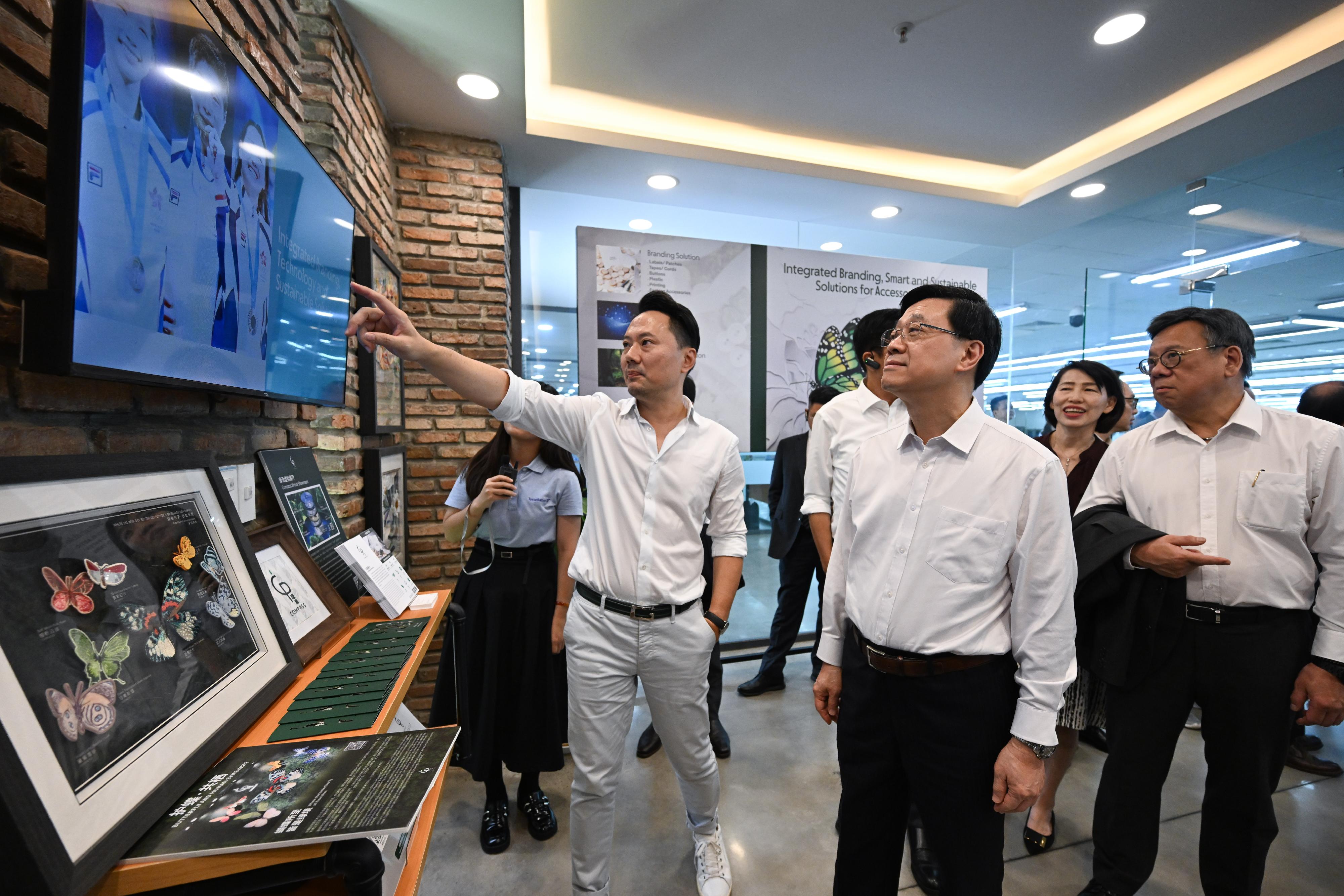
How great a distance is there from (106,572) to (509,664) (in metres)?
1.71

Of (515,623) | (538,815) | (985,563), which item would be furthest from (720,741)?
(985,563)

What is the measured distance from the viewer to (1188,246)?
13.5 feet

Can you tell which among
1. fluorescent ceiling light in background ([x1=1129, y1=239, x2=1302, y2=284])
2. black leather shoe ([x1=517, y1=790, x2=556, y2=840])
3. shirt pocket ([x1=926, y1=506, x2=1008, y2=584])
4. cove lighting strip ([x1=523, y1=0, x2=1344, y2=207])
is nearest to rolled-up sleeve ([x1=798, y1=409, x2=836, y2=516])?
shirt pocket ([x1=926, y1=506, x2=1008, y2=584])

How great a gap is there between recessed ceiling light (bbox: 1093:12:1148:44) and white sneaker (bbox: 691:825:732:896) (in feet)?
13.2

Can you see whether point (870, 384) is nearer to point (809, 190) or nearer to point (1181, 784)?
point (809, 190)

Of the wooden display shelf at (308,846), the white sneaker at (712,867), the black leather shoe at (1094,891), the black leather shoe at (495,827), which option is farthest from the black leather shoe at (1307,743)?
the wooden display shelf at (308,846)

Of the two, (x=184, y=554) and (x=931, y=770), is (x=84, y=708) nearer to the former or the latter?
(x=184, y=554)

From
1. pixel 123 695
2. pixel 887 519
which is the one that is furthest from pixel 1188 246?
pixel 123 695

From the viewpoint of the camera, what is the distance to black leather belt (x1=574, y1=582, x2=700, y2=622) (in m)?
1.76

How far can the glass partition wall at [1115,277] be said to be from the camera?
3.66 m

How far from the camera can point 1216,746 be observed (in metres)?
1.67

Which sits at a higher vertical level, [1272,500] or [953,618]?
[1272,500]

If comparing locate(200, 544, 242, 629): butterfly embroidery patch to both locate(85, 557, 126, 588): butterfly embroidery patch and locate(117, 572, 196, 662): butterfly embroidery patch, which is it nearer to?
locate(117, 572, 196, 662): butterfly embroidery patch

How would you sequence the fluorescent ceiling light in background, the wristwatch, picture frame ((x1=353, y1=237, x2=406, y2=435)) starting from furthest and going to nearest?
the fluorescent ceiling light in background → picture frame ((x1=353, y1=237, x2=406, y2=435)) → the wristwatch
